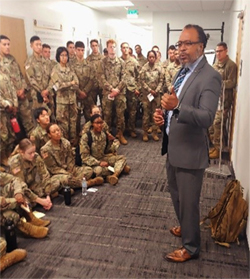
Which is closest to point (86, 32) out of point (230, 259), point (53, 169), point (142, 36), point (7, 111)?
point (7, 111)

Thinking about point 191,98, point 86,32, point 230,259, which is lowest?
point 230,259

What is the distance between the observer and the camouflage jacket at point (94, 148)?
3510 mm

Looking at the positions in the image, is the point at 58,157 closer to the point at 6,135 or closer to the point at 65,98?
the point at 6,135

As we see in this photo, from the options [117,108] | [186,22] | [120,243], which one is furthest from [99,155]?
[186,22]

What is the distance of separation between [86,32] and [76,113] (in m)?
3.11

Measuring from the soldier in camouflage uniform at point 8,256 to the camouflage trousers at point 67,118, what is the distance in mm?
2709

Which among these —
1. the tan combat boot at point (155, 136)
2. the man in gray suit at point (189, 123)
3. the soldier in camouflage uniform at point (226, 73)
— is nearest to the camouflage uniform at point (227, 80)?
the soldier in camouflage uniform at point (226, 73)

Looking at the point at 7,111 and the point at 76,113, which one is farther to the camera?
the point at 76,113

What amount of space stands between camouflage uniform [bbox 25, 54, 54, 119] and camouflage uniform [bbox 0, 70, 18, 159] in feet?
1.91

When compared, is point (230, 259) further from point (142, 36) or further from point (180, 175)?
point (142, 36)

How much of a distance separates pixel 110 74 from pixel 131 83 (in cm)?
44

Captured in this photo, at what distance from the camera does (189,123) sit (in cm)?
165

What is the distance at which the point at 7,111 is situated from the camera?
359 cm

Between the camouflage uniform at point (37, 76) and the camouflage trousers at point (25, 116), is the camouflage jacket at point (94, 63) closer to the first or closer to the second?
the camouflage uniform at point (37, 76)
